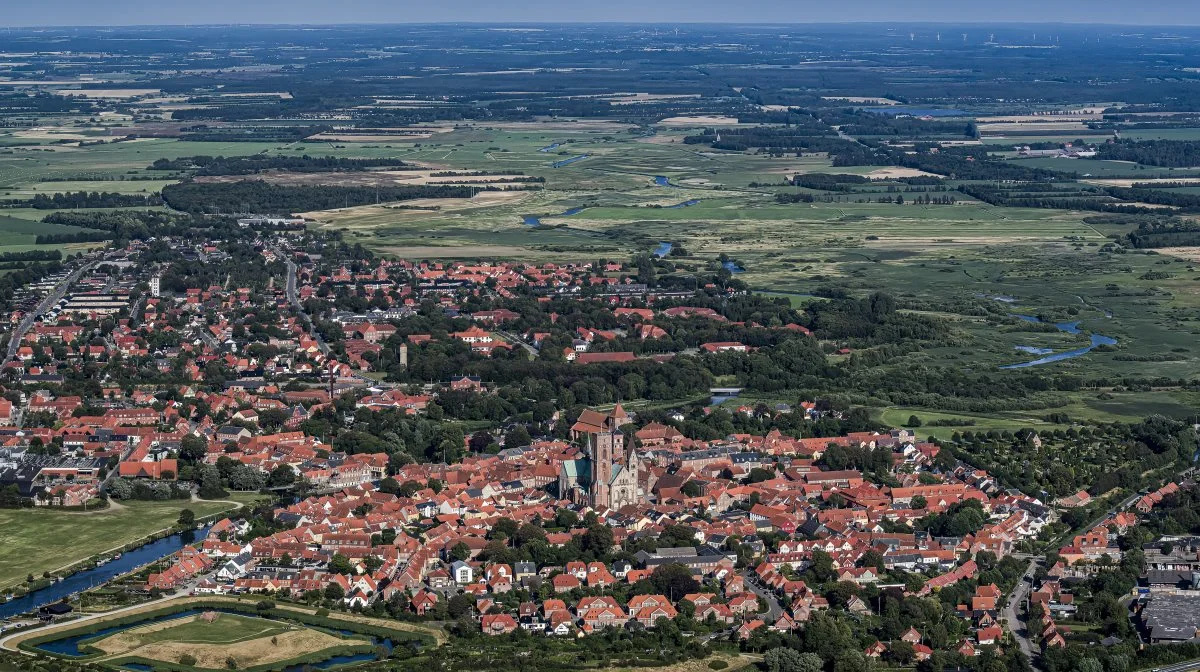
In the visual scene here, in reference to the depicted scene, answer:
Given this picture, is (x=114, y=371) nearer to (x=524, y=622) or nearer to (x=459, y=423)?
(x=459, y=423)

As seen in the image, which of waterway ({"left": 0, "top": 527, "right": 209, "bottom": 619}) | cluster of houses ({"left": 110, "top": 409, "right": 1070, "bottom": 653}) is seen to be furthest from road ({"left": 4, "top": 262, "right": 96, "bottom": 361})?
waterway ({"left": 0, "top": 527, "right": 209, "bottom": 619})

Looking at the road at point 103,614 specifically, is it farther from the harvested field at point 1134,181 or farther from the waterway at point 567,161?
the waterway at point 567,161

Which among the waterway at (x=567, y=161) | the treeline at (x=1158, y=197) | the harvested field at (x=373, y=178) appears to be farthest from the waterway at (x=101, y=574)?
the waterway at (x=567, y=161)

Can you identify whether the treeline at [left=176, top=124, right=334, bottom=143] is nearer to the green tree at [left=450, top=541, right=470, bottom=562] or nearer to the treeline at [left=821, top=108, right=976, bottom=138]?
the treeline at [left=821, top=108, right=976, bottom=138]

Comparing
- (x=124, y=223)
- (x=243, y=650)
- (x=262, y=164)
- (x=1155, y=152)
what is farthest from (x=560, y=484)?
(x=1155, y=152)

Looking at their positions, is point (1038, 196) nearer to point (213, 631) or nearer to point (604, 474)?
point (604, 474)

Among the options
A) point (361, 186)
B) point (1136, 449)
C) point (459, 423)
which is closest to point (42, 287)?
point (459, 423)
